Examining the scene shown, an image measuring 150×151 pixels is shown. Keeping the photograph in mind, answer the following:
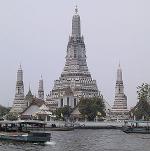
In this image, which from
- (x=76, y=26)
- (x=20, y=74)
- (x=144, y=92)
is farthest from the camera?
(x=20, y=74)

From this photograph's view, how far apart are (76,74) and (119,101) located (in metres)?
12.3

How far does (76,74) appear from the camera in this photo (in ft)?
429

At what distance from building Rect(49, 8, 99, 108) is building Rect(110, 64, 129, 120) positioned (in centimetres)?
542

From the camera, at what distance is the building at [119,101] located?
125 metres

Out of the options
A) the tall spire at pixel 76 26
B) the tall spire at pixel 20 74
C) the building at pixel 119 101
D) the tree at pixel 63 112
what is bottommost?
the tree at pixel 63 112

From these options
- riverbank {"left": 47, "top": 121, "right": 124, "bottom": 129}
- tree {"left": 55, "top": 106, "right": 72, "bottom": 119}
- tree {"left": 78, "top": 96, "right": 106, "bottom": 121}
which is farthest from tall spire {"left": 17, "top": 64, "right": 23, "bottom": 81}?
riverbank {"left": 47, "top": 121, "right": 124, "bottom": 129}

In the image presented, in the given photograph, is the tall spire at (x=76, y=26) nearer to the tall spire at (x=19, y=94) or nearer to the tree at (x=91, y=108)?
the tall spire at (x=19, y=94)

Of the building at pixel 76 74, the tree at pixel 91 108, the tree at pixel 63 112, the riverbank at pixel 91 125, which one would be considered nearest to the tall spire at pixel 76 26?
the building at pixel 76 74

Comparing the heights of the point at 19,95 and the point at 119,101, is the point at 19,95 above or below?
above

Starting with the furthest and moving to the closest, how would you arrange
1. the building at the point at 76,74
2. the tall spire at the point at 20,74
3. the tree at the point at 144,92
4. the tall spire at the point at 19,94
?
the tall spire at the point at 20,74, the tall spire at the point at 19,94, the building at the point at 76,74, the tree at the point at 144,92

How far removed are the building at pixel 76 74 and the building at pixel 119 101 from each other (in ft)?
17.8

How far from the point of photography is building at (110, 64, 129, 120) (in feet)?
411

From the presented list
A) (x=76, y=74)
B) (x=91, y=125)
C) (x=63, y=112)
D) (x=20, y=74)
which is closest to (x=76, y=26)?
(x=76, y=74)

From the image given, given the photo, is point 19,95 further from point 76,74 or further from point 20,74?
point 76,74
